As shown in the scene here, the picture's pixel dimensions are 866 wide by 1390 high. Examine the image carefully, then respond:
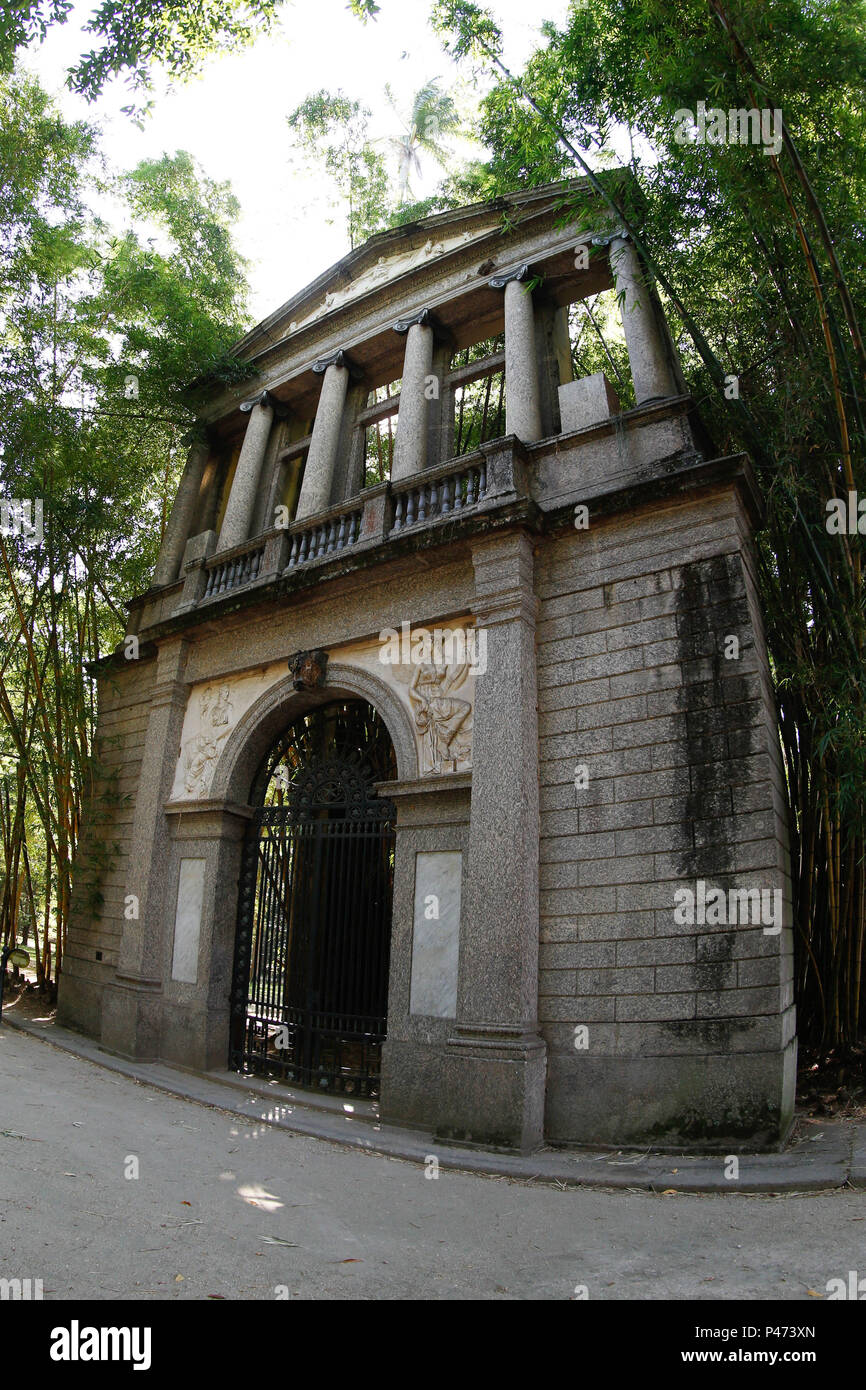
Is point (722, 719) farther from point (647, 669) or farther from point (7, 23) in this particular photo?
point (7, 23)

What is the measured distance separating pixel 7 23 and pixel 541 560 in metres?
5.80

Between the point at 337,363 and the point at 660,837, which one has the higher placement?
the point at 337,363

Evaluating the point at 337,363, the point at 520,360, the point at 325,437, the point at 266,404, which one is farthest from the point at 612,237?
the point at 266,404

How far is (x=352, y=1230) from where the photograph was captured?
3.87 metres

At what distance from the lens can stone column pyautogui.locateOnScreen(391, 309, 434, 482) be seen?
8.34 meters

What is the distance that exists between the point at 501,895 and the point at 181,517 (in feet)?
25.1

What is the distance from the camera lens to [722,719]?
5.58 meters

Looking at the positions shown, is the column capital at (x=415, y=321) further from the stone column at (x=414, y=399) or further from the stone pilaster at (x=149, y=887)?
the stone pilaster at (x=149, y=887)

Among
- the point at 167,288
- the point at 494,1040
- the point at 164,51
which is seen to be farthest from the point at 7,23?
the point at 494,1040

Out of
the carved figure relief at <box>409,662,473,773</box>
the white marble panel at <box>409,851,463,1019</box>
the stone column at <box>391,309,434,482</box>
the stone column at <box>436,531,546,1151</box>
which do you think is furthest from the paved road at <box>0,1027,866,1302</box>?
the stone column at <box>391,309,434,482</box>

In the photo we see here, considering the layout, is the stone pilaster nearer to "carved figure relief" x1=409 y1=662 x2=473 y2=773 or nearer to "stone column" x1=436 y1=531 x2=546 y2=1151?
"carved figure relief" x1=409 y1=662 x2=473 y2=773

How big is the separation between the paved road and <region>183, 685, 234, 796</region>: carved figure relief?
159 inches

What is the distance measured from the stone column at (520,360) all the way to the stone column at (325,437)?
2280mm

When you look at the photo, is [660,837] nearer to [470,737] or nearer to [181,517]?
[470,737]
